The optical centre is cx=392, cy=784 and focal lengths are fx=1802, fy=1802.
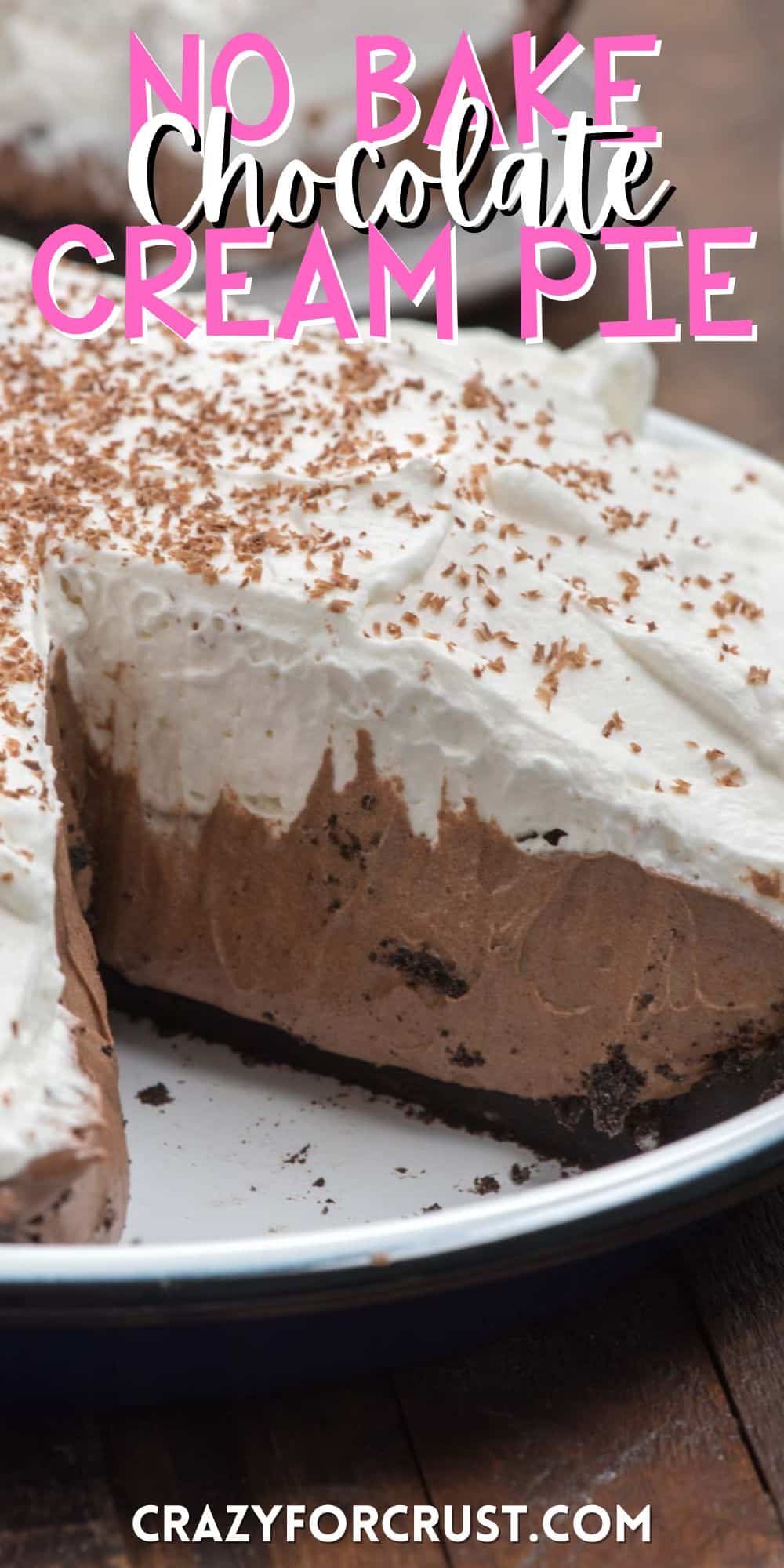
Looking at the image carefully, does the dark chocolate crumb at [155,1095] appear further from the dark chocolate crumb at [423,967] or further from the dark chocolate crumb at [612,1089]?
the dark chocolate crumb at [612,1089]

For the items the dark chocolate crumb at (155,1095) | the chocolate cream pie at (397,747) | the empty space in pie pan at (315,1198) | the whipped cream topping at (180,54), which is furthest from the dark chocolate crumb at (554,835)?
the whipped cream topping at (180,54)

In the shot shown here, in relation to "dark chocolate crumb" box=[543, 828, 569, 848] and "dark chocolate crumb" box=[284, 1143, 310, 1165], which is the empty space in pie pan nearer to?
"dark chocolate crumb" box=[284, 1143, 310, 1165]

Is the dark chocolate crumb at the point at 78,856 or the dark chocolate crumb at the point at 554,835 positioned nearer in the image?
the dark chocolate crumb at the point at 554,835

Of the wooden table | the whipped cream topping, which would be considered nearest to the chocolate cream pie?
the wooden table

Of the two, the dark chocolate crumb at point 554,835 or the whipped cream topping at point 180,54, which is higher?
the whipped cream topping at point 180,54

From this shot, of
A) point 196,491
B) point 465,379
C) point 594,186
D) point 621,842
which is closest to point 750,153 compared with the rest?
point 594,186
